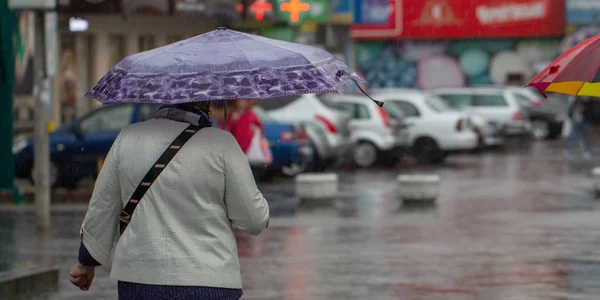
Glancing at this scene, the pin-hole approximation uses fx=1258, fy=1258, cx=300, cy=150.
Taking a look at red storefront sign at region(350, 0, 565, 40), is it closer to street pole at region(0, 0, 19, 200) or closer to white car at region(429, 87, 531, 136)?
white car at region(429, 87, 531, 136)

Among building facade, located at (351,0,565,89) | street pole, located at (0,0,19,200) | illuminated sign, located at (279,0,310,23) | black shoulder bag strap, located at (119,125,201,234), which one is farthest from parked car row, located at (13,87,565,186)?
black shoulder bag strap, located at (119,125,201,234)

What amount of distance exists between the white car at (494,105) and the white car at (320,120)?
9.55 m

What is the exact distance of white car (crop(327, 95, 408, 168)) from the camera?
2589 centimetres

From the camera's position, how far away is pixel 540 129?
3684 centimetres

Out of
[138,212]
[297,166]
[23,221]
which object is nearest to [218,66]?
[138,212]

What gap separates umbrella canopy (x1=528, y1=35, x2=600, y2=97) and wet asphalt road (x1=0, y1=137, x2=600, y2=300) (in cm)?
294

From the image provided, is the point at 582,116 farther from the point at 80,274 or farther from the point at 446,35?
the point at 80,274

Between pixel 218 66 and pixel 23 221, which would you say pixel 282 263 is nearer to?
pixel 23 221

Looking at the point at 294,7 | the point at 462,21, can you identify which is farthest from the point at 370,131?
the point at 462,21

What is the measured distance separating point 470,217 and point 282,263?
186 inches

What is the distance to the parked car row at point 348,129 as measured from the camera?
20.1m

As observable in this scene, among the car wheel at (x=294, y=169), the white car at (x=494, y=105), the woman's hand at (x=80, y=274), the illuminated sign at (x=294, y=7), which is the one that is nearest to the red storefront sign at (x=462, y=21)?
the white car at (x=494, y=105)

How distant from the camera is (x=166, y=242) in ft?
15.5

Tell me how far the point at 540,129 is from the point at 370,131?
12.3 m
